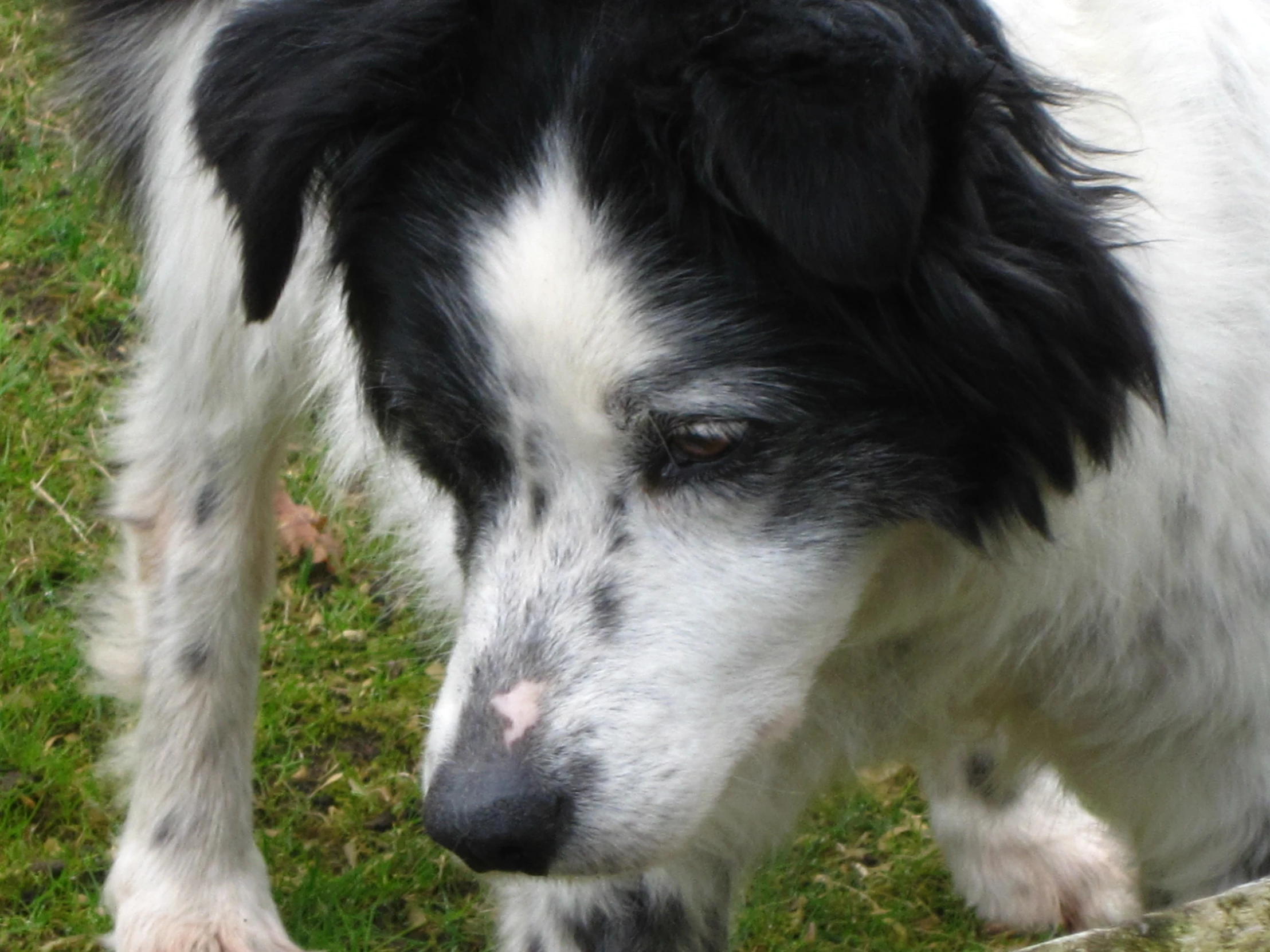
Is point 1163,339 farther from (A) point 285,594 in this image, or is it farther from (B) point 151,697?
(A) point 285,594

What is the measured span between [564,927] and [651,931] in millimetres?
141

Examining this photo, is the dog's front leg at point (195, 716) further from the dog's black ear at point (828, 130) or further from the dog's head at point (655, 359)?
the dog's black ear at point (828, 130)

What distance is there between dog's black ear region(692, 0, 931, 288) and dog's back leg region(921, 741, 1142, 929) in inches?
77.6

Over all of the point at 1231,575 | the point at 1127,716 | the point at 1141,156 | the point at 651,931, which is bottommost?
the point at 651,931

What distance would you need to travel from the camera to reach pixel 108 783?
4.01 m

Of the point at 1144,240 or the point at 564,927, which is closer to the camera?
the point at 1144,240

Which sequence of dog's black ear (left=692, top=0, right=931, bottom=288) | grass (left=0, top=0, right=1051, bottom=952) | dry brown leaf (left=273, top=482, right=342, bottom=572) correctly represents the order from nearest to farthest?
1. dog's black ear (left=692, top=0, right=931, bottom=288)
2. grass (left=0, top=0, right=1051, bottom=952)
3. dry brown leaf (left=273, top=482, right=342, bottom=572)

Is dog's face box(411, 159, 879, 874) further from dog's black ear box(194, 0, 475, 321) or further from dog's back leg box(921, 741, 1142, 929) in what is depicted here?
dog's back leg box(921, 741, 1142, 929)

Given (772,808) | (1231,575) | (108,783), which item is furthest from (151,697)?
(1231,575)

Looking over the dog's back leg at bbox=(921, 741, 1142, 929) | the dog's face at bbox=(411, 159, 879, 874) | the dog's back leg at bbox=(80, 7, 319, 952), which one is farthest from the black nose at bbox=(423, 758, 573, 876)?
the dog's back leg at bbox=(921, 741, 1142, 929)

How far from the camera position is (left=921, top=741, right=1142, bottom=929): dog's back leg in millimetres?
3877

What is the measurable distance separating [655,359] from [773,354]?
0.15 metres

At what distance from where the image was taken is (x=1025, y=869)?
3914 mm

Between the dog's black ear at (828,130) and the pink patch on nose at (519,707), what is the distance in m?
0.61
